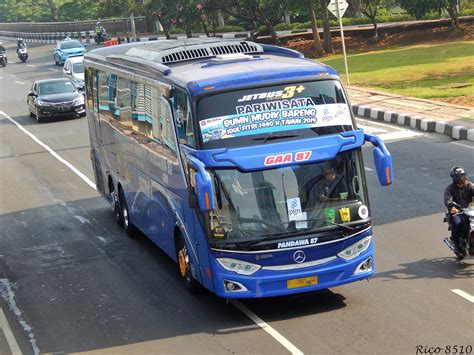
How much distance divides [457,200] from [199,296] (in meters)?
3.57

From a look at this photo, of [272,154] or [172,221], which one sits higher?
[272,154]

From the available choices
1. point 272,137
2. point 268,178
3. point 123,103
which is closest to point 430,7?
point 123,103

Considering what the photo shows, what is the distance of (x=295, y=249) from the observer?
10781mm

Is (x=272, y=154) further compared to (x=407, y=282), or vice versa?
(x=407, y=282)

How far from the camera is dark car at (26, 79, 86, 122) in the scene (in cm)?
3297

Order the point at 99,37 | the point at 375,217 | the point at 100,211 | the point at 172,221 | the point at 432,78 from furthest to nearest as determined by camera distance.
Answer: the point at 99,37 → the point at 432,78 → the point at 100,211 → the point at 375,217 → the point at 172,221

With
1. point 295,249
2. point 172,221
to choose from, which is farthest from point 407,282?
point 172,221

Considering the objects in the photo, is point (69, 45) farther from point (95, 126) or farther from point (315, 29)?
point (95, 126)

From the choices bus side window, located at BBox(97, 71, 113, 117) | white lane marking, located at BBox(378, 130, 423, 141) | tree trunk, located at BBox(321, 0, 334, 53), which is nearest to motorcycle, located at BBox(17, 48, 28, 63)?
tree trunk, located at BBox(321, 0, 334, 53)

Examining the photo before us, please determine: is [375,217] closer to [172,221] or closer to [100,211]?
[172,221]

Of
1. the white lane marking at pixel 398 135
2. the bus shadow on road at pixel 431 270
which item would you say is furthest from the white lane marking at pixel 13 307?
the white lane marking at pixel 398 135

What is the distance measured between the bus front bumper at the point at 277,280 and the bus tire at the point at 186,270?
1194 millimetres

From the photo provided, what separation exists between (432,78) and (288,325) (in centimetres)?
2180

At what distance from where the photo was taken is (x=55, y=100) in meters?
33.1
